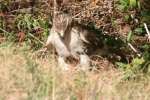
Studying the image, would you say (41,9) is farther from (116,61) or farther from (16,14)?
(116,61)

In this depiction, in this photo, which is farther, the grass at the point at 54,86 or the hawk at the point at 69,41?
the hawk at the point at 69,41

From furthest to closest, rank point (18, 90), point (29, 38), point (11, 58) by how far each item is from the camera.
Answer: point (29, 38)
point (11, 58)
point (18, 90)

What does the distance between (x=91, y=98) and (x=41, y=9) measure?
185 inches

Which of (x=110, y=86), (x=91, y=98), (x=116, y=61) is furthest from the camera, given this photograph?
(x=116, y=61)

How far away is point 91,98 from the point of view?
497 cm

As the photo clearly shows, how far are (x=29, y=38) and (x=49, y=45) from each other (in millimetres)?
1157

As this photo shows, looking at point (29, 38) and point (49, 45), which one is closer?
point (49, 45)

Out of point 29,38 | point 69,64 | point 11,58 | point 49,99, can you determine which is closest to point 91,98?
point 49,99

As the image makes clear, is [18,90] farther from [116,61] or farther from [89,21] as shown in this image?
[89,21]

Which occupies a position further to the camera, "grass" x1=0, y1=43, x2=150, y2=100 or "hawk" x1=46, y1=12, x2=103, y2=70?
"hawk" x1=46, y1=12, x2=103, y2=70

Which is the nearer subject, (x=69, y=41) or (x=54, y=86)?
(x=54, y=86)

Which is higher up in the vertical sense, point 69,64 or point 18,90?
point 18,90

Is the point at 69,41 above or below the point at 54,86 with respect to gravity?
below

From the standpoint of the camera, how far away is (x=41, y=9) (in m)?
9.51
